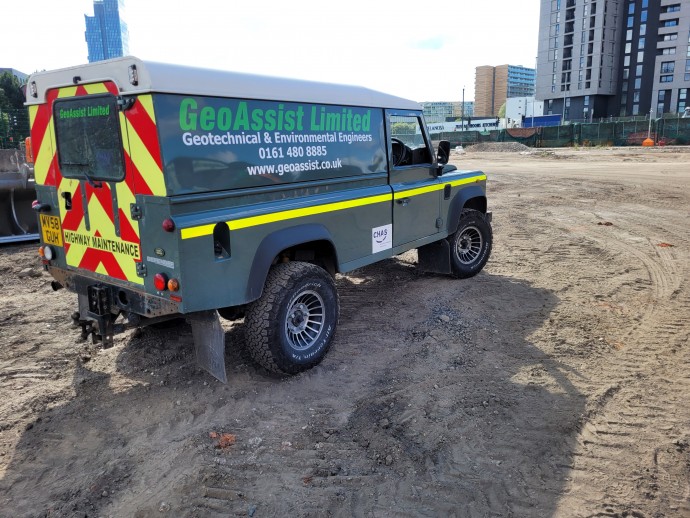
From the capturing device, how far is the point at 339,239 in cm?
484

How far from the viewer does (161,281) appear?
3695 millimetres

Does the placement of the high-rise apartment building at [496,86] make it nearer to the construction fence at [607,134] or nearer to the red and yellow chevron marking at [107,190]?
the construction fence at [607,134]

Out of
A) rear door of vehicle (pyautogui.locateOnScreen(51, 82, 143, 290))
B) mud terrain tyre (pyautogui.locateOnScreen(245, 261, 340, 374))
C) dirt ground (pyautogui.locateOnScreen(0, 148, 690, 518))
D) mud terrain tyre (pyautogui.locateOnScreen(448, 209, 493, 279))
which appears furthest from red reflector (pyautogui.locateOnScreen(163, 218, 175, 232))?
mud terrain tyre (pyautogui.locateOnScreen(448, 209, 493, 279))

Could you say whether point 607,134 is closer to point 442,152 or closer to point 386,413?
point 442,152

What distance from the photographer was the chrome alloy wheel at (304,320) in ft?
14.6

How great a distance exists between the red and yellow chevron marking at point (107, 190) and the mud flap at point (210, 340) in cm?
52

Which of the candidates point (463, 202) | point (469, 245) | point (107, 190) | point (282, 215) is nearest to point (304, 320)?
point (282, 215)

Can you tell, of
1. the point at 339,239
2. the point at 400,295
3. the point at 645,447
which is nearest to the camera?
the point at 645,447

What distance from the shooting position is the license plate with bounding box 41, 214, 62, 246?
452cm

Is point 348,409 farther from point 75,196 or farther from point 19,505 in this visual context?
point 75,196

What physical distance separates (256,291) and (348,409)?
1.13 meters

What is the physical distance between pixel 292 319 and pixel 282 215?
2.94 ft

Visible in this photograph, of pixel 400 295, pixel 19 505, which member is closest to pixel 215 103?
pixel 19 505

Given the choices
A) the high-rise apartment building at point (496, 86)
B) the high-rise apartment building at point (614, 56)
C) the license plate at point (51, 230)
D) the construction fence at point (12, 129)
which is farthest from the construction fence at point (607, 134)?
the high-rise apartment building at point (496, 86)
